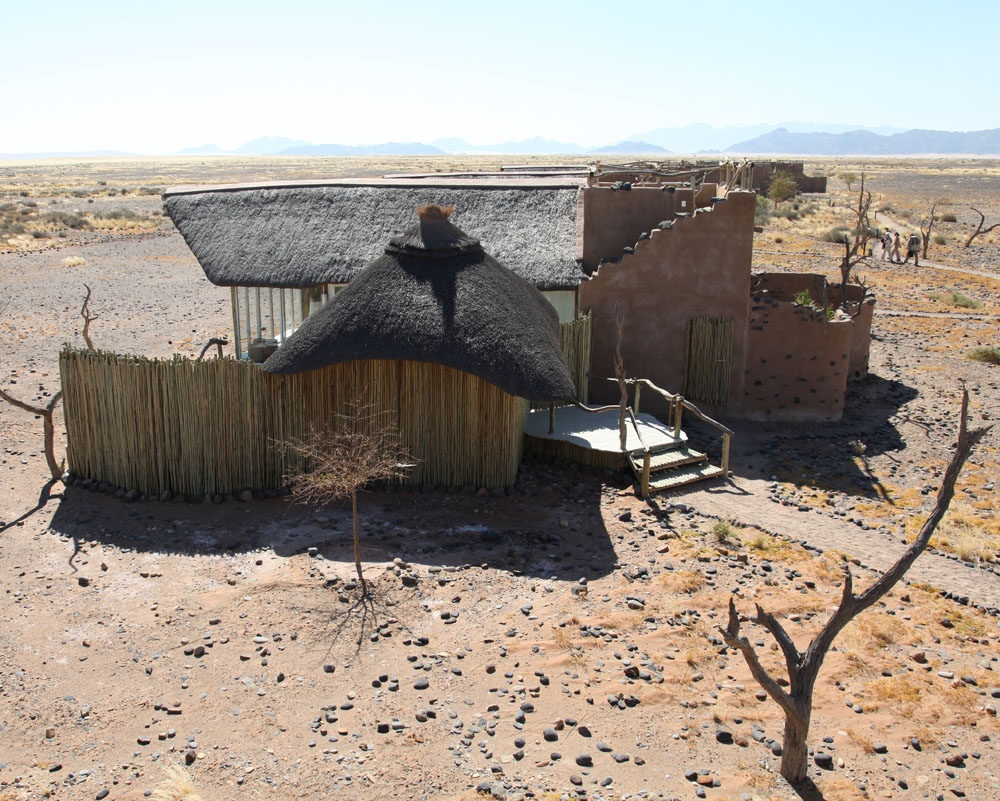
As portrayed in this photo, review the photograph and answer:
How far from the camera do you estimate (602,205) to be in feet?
47.9

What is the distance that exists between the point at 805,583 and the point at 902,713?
2154 millimetres

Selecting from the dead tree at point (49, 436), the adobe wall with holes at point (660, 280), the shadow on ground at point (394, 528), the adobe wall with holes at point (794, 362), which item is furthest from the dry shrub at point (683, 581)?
the dead tree at point (49, 436)

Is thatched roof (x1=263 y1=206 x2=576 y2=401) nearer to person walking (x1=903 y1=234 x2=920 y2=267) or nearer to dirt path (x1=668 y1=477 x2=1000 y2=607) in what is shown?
dirt path (x1=668 y1=477 x2=1000 y2=607)

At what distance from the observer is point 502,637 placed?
25.8 ft

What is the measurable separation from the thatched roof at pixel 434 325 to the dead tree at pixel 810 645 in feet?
14.9

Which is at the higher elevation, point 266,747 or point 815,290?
point 815,290

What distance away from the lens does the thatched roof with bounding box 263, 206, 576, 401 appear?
10117 mm

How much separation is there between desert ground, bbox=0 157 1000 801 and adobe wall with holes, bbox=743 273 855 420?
3.93 feet

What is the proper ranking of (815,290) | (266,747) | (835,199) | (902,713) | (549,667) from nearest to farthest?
(266,747) → (902,713) → (549,667) → (815,290) → (835,199)

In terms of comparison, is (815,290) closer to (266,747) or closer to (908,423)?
Result: (908,423)

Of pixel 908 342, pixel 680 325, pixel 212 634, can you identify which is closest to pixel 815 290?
pixel 908 342

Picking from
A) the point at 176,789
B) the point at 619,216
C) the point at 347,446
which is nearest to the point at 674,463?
the point at 347,446

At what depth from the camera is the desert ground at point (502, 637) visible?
6281 mm

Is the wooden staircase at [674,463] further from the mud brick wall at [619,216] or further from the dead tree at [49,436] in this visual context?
the dead tree at [49,436]
